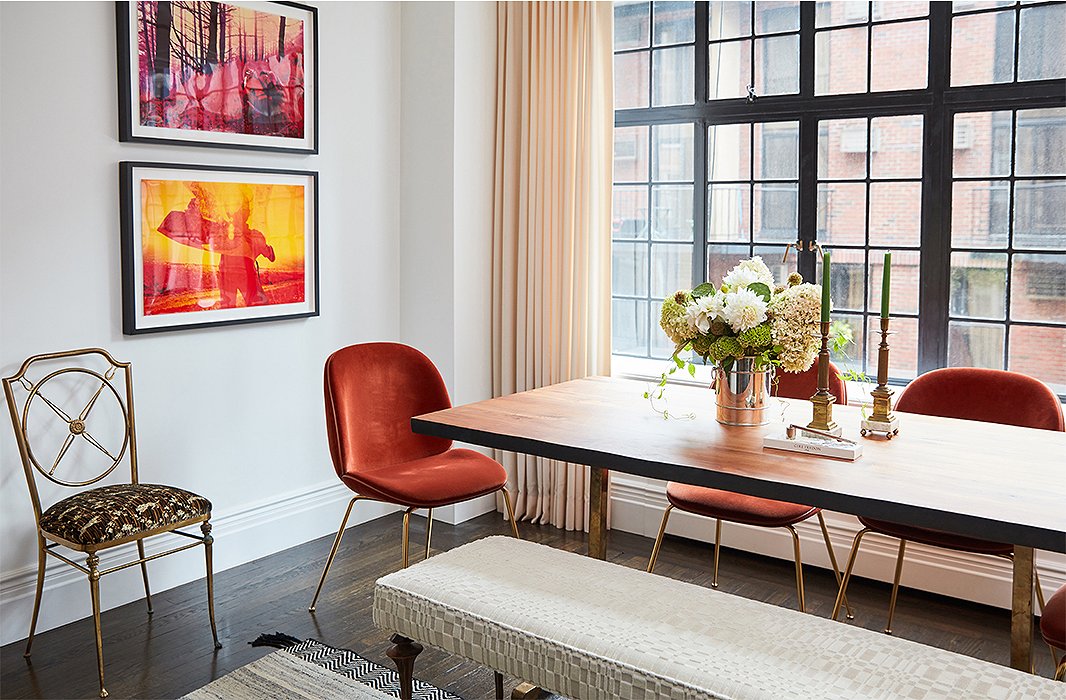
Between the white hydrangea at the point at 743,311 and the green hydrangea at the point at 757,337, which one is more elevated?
the white hydrangea at the point at 743,311

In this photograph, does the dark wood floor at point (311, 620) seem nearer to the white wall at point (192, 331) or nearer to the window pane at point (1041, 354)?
the white wall at point (192, 331)

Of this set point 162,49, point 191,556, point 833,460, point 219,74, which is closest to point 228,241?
point 219,74

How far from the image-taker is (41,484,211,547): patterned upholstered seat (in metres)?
2.96

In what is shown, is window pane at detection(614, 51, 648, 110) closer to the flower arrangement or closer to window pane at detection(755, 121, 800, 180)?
window pane at detection(755, 121, 800, 180)

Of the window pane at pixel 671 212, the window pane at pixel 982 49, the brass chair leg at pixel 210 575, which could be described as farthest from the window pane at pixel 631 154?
the brass chair leg at pixel 210 575

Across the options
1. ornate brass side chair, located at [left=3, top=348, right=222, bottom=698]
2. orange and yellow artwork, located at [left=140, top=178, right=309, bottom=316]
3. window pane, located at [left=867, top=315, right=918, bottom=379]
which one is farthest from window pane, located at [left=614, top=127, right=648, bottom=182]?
ornate brass side chair, located at [left=3, top=348, right=222, bottom=698]

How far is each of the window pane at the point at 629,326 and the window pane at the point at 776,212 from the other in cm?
67

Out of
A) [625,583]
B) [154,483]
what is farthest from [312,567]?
[625,583]

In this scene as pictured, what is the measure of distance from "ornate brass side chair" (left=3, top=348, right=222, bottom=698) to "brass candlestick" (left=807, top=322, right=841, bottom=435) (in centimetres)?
197

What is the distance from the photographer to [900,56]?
12.5ft

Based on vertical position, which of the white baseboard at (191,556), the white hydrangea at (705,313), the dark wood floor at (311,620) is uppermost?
the white hydrangea at (705,313)

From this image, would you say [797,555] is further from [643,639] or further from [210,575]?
[210,575]

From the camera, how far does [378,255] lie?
4531 millimetres

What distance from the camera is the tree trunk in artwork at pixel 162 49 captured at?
11.6 feet
